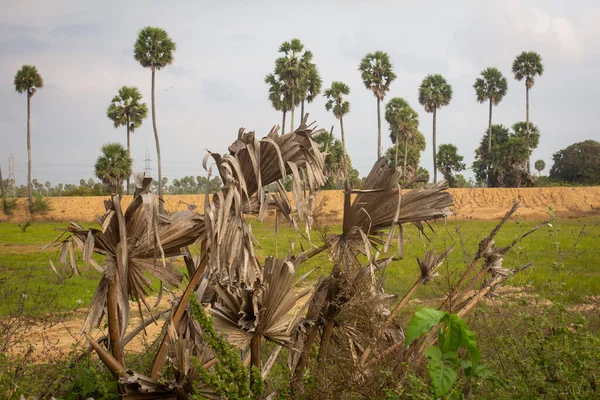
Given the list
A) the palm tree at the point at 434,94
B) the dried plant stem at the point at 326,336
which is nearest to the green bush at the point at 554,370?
the dried plant stem at the point at 326,336

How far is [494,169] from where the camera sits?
171 ft

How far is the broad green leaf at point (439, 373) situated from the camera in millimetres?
2316

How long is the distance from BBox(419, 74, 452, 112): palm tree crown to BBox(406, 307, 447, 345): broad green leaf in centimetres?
5203

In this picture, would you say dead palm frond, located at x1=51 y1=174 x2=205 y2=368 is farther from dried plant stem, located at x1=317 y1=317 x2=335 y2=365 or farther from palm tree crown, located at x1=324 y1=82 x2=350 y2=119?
palm tree crown, located at x1=324 y1=82 x2=350 y2=119

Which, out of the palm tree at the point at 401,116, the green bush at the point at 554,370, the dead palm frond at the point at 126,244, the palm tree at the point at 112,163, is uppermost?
the palm tree at the point at 401,116

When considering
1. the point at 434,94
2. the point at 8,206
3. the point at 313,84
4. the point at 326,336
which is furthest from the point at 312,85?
the point at 326,336

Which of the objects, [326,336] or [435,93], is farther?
[435,93]

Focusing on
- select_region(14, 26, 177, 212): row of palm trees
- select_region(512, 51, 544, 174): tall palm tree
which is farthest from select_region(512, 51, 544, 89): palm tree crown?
select_region(14, 26, 177, 212): row of palm trees

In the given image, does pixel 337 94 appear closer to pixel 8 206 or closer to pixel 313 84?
pixel 313 84

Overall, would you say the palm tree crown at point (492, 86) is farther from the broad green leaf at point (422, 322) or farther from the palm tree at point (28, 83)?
the broad green leaf at point (422, 322)

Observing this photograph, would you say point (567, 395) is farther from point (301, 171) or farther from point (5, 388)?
point (5, 388)

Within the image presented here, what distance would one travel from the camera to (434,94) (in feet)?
170

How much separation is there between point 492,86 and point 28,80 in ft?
139

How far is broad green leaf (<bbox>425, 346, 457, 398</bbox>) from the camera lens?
232cm
